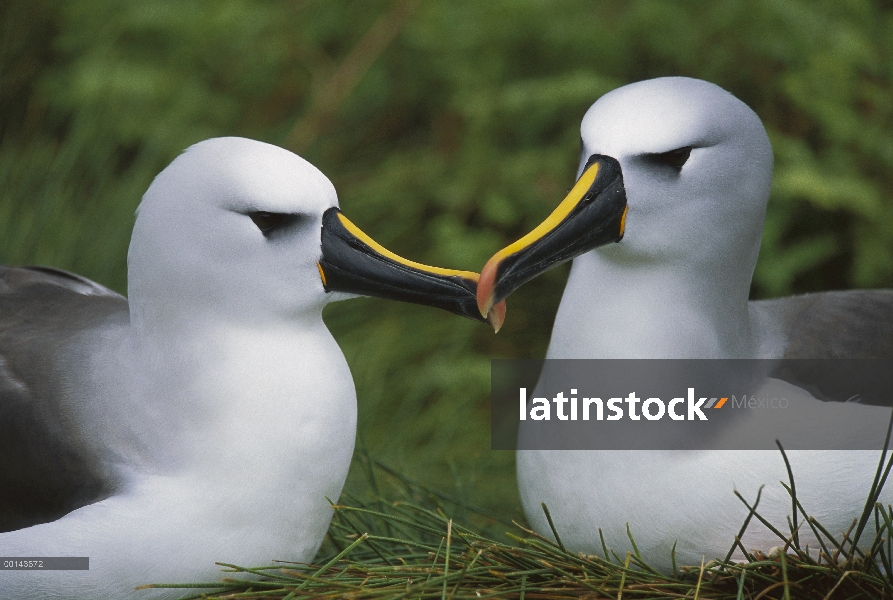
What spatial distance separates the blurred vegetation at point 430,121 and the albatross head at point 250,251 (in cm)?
170

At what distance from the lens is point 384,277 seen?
2215mm

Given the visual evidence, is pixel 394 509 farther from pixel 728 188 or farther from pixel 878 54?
pixel 878 54

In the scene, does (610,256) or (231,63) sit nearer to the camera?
(610,256)

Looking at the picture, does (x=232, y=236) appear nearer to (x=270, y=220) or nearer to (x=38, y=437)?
(x=270, y=220)

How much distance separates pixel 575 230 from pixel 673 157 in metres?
0.27

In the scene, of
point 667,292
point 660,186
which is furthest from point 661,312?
point 660,186

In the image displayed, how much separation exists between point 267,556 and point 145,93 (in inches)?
134

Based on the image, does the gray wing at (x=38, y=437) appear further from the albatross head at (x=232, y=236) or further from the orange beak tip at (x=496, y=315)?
the orange beak tip at (x=496, y=315)

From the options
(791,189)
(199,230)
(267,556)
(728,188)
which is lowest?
(267,556)

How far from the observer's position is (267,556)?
218 centimetres

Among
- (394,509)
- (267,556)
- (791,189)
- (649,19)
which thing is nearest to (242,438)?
(267,556)

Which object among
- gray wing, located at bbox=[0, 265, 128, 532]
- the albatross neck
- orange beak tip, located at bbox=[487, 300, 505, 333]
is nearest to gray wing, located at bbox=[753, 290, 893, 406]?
the albatross neck

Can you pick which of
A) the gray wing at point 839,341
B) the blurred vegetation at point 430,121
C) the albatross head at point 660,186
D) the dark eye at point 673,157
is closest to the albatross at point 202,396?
the albatross head at point 660,186

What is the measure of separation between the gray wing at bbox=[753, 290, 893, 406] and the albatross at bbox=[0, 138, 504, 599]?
0.78 meters
